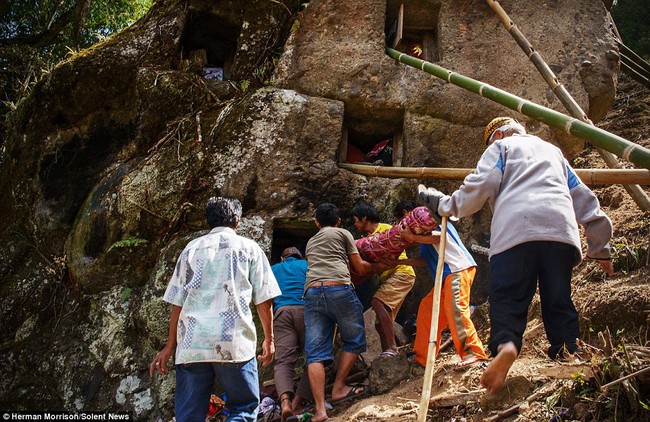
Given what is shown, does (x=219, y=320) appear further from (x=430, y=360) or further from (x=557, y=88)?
(x=557, y=88)

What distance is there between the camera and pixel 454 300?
4.42 meters

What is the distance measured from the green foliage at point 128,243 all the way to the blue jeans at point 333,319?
7.82ft

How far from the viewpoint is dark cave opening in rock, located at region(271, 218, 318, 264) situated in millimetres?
6242

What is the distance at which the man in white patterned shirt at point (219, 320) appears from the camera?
352 cm

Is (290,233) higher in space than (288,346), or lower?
higher

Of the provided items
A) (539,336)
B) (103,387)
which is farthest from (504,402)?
(103,387)

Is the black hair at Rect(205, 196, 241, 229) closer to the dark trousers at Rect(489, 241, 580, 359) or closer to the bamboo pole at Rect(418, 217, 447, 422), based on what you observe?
the bamboo pole at Rect(418, 217, 447, 422)

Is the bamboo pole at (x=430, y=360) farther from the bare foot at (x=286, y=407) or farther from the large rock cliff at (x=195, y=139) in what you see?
the large rock cliff at (x=195, y=139)

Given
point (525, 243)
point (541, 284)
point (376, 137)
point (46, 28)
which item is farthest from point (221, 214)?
point (46, 28)

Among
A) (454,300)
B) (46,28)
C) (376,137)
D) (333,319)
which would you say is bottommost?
(333,319)

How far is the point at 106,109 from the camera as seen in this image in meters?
7.46

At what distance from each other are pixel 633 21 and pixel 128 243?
1026 cm

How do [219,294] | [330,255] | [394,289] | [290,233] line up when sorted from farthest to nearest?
[290,233]
[394,289]
[330,255]
[219,294]

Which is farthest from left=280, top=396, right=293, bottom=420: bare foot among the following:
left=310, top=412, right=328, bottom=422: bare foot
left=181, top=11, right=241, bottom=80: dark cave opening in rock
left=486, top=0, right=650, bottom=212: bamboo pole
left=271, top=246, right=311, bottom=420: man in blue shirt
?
left=181, top=11, right=241, bottom=80: dark cave opening in rock
